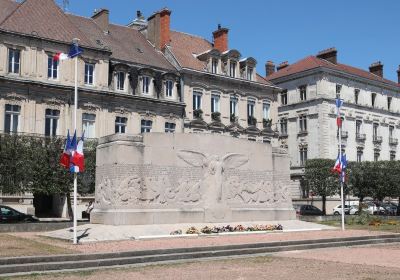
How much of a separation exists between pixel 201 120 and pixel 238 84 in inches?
248

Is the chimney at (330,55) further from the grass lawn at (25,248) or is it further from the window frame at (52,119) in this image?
the grass lawn at (25,248)

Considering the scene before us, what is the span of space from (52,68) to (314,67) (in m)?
31.6

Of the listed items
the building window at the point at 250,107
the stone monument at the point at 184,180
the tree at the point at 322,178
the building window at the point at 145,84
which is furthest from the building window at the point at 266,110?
the stone monument at the point at 184,180

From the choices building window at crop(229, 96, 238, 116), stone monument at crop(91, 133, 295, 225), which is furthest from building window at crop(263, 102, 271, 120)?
stone monument at crop(91, 133, 295, 225)

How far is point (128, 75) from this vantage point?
49.1 m

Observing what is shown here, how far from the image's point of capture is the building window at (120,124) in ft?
158

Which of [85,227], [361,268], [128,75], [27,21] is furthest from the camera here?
[128,75]

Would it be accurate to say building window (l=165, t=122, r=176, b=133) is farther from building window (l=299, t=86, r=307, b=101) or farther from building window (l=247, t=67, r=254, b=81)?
building window (l=299, t=86, r=307, b=101)

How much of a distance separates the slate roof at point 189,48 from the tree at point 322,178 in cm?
1109

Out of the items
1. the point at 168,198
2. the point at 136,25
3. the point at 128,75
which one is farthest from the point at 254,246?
the point at 136,25

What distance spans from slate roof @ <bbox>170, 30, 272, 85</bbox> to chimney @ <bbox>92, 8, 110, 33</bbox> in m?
6.83

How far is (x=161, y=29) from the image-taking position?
5631cm

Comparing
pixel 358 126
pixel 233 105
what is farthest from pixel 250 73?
pixel 358 126

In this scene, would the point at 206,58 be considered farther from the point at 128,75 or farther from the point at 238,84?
the point at 128,75
